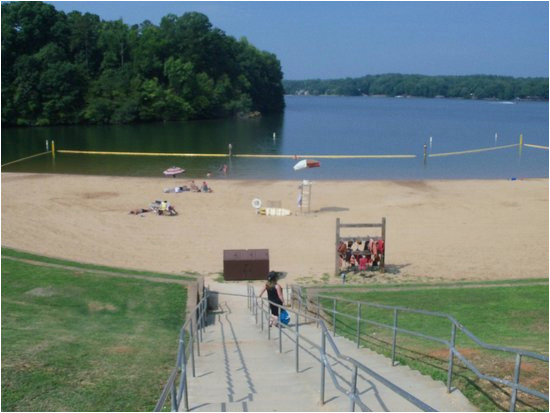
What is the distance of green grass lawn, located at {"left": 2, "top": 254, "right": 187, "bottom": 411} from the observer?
7.18m

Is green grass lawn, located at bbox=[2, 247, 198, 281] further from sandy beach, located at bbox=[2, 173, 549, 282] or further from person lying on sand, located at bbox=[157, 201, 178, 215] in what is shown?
person lying on sand, located at bbox=[157, 201, 178, 215]

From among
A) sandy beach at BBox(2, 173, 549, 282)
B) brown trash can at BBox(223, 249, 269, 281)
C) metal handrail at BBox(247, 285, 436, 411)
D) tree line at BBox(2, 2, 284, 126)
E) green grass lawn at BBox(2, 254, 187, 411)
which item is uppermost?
tree line at BBox(2, 2, 284, 126)

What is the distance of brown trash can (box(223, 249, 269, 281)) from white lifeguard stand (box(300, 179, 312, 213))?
11243 millimetres

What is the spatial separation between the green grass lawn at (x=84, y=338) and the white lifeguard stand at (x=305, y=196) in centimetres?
1579

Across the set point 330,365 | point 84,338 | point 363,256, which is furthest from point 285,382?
point 363,256

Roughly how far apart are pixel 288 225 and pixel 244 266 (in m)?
9.23

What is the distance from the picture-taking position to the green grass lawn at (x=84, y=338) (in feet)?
23.6

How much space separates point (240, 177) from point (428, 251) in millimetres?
25905

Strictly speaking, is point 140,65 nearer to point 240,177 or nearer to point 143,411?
point 240,177

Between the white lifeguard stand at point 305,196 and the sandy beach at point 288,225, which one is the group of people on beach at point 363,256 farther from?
the white lifeguard stand at point 305,196

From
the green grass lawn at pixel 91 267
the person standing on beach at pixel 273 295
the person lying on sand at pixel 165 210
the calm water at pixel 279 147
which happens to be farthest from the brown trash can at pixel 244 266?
the calm water at pixel 279 147

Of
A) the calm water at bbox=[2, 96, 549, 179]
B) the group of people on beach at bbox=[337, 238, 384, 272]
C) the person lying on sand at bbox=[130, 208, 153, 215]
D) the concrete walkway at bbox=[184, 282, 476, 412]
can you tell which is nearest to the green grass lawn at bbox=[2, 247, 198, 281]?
the group of people on beach at bbox=[337, 238, 384, 272]

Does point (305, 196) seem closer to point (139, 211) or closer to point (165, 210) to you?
point (165, 210)

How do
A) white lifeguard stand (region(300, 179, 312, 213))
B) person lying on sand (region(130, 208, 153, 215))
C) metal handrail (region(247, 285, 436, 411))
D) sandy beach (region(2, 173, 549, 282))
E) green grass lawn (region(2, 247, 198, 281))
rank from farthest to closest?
white lifeguard stand (region(300, 179, 312, 213)) → person lying on sand (region(130, 208, 153, 215)) → sandy beach (region(2, 173, 549, 282)) → green grass lawn (region(2, 247, 198, 281)) → metal handrail (region(247, 285, 436, 411))
